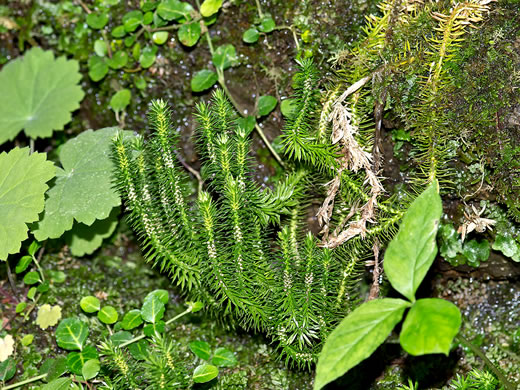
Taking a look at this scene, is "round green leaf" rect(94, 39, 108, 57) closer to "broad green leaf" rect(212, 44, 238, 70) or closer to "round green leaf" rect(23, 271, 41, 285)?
"broad green leaf" rect(212, 44, 238, 70)

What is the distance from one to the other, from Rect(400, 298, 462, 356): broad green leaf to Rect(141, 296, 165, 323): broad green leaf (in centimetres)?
104

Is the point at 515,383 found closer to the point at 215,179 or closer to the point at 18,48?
the point at 215,179

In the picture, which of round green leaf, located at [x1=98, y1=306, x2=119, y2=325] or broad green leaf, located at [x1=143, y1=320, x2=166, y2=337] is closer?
broad green leaf, located at [x1=143, y1=320, x2=166, y2=337]

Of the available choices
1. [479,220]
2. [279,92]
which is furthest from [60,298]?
[479,220]

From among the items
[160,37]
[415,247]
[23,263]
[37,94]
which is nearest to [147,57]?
[160,37]

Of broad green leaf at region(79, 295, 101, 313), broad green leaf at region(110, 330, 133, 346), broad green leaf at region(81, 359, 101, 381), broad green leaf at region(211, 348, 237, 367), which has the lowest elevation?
broad green leaf at region(211, 348, 237, 367)

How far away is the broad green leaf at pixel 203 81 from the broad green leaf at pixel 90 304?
40.9 inches

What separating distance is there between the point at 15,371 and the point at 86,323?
0.33m

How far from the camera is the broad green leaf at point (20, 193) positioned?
2.05m

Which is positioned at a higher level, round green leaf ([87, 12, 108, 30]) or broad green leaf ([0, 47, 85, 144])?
round green leaf ([87, 12, 108, 30])

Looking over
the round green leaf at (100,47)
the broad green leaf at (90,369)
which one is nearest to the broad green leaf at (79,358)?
the broad green leaf at (90,369)

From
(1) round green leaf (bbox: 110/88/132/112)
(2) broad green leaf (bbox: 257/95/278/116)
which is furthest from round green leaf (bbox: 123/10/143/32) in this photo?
(2) broad green leaf (bbox: 257/95/278/116)

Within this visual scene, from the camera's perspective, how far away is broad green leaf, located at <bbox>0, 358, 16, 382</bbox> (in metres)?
2.13

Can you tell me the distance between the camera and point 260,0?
2.41 meters
